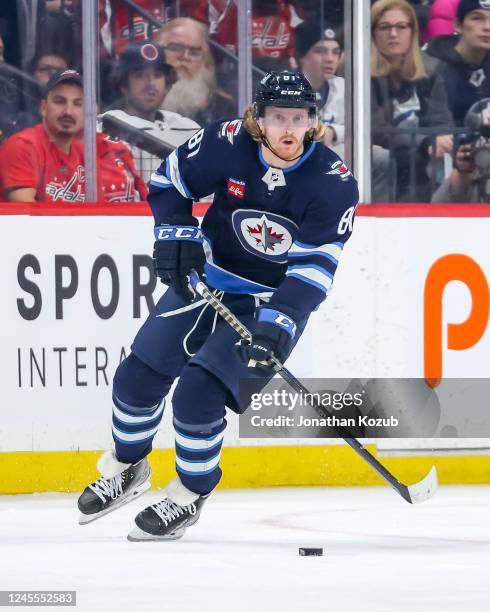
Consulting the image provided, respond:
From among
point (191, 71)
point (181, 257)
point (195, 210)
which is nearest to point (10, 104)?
point (191, 71)

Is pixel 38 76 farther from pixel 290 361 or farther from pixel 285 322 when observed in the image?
pixel 285 322

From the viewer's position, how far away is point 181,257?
450 cm

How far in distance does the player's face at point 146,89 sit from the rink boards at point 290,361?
37 centimetres

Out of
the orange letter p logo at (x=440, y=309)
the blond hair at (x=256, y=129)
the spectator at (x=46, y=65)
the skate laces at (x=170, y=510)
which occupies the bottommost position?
the skate laces at (x=170, y=510)

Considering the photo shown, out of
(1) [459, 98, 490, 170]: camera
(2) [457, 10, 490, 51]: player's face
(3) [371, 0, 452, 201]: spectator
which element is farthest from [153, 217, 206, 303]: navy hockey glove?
(2) [457, 10, 490, 51]: player's face

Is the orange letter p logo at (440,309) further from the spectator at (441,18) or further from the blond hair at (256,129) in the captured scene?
the blond hair at (256,129)

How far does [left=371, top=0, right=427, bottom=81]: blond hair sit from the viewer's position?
588 centimetres

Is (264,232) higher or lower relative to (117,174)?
lower

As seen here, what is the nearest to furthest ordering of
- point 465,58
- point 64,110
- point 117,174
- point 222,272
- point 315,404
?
point 222,272 → point 315,404 → point 64,110 → point 117,174 → point 465,58

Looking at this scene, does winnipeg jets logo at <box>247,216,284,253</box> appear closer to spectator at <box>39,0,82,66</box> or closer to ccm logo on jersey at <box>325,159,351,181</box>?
ccm logo on jersey at <box>325,159,351,181</box>

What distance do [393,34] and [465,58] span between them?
0.29 metres

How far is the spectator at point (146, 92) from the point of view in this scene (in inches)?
225

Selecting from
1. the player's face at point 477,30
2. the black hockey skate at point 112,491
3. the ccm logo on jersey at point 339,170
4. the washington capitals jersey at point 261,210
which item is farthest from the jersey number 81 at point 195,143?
the player's face at point 477,30

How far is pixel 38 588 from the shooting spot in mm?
3633
